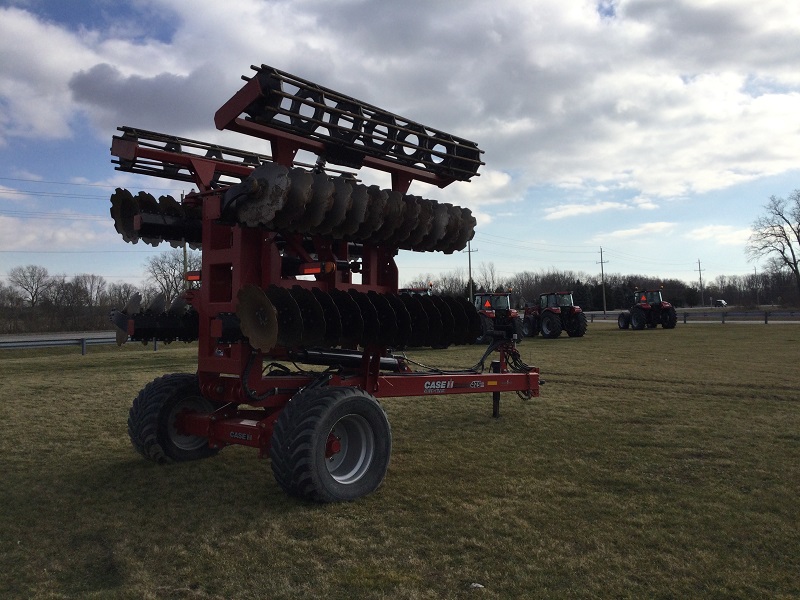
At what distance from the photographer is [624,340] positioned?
24.1 meters

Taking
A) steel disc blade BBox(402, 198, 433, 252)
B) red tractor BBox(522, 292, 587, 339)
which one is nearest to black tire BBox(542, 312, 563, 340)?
red tractor BBox(522, 292, 587, 339)

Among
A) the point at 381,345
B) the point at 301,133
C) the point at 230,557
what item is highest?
the point at 301,133

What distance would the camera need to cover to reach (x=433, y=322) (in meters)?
5.71

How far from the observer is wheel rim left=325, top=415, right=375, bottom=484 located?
16.8 feet

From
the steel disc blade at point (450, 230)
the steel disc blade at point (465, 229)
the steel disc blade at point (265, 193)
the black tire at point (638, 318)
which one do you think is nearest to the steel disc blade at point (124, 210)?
the steel disc blade at point (265, 193)

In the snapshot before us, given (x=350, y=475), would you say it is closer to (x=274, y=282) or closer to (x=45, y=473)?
(x=274, y=282)

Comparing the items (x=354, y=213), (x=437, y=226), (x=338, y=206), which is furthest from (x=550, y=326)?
(x=338, y=206)

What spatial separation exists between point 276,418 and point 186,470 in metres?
1.33

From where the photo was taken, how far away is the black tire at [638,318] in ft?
102

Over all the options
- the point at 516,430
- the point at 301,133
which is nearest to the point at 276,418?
the point at 301,133

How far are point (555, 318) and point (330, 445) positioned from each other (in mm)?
22591

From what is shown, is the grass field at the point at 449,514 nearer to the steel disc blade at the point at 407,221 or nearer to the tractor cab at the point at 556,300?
the steel disc blade at the point at 407,221

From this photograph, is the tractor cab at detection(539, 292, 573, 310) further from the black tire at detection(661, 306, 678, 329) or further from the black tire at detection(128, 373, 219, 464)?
the black tire at detection(128, 373, 219, 464)

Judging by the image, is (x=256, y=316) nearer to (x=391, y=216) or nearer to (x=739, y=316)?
(x=391, y=216)
